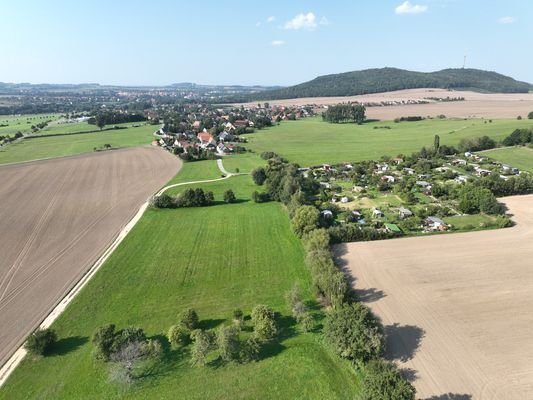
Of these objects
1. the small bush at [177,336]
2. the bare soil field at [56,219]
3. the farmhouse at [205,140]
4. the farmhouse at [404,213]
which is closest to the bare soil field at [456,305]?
the farmhouse at [404,213]

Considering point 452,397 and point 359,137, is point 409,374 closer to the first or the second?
point 452,397

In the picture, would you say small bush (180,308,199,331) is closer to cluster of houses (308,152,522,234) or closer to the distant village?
cluster of houses (308,152,522,234)

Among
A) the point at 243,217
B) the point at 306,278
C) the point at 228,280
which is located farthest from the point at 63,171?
the point at 306,278

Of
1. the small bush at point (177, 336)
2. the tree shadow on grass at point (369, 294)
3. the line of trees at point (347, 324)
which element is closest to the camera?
the line of trees at point (347, 324)

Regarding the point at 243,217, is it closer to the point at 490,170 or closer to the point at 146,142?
the point at 490,170

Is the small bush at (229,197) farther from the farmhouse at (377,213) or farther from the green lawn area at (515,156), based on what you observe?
the green lawn area at (515,156)

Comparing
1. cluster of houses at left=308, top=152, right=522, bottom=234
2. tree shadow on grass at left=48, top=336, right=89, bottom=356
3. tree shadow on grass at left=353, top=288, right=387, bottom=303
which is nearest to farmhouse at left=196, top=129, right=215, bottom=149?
cluster of houses at left=308, top=152, right=522, bottom=234
